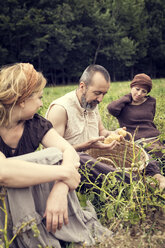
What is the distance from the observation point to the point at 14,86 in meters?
1.88

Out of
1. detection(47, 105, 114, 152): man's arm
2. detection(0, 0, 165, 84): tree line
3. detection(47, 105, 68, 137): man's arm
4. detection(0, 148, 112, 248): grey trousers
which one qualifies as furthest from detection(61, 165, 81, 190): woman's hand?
detection(0, 0, 165, 84): tree line

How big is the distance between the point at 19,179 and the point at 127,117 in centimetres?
277

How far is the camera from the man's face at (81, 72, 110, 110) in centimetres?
301

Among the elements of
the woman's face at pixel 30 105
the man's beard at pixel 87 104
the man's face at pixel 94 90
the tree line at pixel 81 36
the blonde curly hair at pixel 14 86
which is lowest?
the tree line at pixel 81 36

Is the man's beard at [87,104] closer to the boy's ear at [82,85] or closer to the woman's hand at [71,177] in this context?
the boy's ear at [82,85]

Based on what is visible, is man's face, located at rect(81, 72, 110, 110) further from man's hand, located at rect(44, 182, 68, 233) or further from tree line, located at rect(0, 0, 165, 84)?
tree line, located at rect(0, 0, 165, 84)

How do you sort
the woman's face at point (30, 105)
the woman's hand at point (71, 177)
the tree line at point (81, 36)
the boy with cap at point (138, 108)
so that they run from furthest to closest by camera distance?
the tree line at point (81, 36)
the boy with cap at point (138, 108)
the woman's face at point (30, 105)
the woman's hand at point (71, 177)

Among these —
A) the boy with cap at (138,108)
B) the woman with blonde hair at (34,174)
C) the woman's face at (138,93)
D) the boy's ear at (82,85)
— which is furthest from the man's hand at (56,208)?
the woman's face at (138,93)

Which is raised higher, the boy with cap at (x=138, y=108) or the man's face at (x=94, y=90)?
the man's face at (x=94, y=90)

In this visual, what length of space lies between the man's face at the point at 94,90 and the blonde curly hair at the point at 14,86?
1080mm

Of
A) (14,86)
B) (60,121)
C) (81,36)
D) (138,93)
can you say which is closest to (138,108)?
(138,93)

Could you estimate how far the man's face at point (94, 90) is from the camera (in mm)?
3008

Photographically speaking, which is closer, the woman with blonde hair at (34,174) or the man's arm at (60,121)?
the woman with blonde hair at (34,174)

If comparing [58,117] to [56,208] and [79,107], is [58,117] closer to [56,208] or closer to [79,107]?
[79,107]
